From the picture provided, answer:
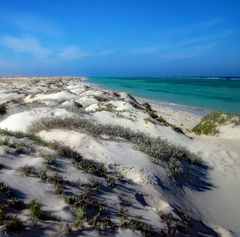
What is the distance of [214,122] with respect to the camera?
18.7 meters

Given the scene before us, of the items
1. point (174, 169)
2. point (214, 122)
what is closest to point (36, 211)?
point (174, 169)

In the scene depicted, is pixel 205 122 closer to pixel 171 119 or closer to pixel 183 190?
pixel 171 119

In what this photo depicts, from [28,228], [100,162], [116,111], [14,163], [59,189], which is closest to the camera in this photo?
[28,228]

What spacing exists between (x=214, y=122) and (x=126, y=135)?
7.95m

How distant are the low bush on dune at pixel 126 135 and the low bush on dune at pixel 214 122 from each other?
674cm

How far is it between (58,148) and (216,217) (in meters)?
3.54

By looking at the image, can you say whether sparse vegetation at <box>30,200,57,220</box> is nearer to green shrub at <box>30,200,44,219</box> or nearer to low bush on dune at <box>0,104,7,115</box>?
green shrub at <box>30,200,44,219</box>

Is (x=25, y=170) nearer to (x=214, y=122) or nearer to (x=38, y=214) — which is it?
(x=38, y=214)

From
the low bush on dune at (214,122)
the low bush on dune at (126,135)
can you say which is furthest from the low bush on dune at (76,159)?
the low bush on dune at (214,122)

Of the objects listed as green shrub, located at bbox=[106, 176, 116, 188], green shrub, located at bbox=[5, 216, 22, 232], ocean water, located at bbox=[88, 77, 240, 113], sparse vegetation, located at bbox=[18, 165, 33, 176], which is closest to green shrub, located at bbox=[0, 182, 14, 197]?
sparse vegetation, located at bbox=[18, 165, 33, 176]

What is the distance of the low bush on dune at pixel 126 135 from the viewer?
35.4 feet

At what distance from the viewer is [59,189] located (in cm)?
655

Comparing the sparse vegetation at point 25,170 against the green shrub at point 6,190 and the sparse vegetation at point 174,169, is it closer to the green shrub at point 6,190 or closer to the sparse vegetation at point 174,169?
the green shrub at point 6,190

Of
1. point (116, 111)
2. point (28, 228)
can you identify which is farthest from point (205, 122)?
point (28, 228)
